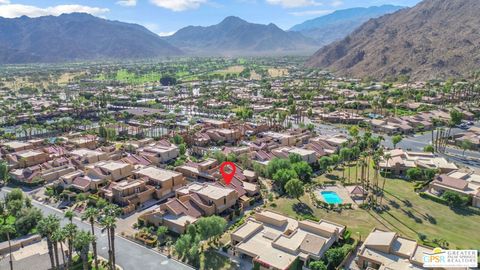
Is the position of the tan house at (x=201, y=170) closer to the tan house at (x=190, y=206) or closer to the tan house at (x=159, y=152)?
the tan house at (x=159, y=152)

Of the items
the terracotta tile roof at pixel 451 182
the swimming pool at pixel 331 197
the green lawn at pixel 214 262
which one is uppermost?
the terracotta tile roof at pixel 451 182

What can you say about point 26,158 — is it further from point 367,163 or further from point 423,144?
point 423,144

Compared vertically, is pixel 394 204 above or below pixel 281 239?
below

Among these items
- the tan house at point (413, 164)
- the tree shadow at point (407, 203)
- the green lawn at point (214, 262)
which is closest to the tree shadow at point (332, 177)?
the tan house at point (413, 164)

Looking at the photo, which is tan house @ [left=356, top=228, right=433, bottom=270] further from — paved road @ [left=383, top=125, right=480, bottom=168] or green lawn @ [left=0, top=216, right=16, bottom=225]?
green lawn @ [left=0, top=216, right=16, bottom=225]

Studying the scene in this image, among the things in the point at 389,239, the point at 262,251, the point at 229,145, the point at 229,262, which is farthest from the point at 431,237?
the point at 229,145

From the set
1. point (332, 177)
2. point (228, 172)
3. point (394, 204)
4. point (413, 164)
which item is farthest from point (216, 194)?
point (413, 164)

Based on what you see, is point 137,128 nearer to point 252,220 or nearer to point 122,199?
point 122,199
